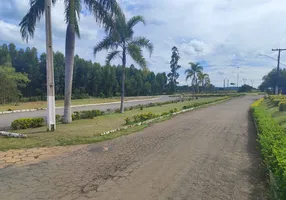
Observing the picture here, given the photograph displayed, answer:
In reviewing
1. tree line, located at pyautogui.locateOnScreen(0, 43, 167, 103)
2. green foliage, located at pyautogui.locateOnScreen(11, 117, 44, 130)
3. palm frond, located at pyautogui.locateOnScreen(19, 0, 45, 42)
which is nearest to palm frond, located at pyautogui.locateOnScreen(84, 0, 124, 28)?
palm frond, located at pyautogui.locateOnScreen(19, 0, 45, 42)

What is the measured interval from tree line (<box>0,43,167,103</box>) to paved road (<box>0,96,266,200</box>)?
2315 centimetres

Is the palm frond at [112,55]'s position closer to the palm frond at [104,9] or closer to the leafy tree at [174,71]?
the palm frond at [104,9]

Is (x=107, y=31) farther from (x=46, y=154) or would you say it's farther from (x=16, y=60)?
(x=16, y=60)

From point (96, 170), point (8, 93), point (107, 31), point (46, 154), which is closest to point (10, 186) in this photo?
point (96, 170)

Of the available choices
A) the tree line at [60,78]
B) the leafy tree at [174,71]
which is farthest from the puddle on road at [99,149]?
the leafy tree at [174,71]

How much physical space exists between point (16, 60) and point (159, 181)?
142 feet

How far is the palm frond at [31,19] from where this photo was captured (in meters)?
9.99

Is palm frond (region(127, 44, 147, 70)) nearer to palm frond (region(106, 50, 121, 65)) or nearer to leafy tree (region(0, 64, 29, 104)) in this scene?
palm frond (region(106, 50, 121, 65))

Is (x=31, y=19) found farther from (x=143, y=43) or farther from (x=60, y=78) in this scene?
(x=60, y=78)

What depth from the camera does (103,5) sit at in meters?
10.5

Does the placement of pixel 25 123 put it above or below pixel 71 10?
below

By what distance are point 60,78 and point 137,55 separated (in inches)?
1148

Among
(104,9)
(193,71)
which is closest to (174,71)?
(193,71)

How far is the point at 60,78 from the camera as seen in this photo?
4169cm
